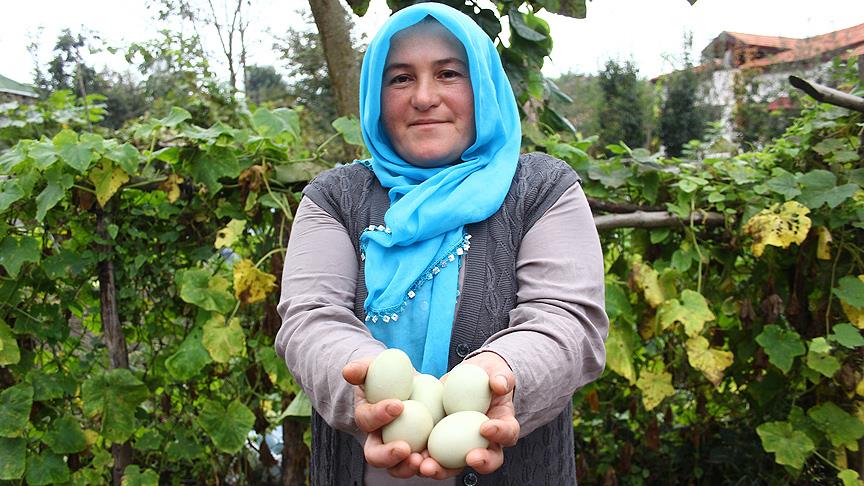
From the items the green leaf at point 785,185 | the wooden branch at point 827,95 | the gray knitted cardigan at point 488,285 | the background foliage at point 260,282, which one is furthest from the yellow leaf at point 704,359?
the gray knitted cardigan at point 488,285

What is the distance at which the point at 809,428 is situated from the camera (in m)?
2.19

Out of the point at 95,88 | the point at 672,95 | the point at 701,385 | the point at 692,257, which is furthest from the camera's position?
the point at 95,88

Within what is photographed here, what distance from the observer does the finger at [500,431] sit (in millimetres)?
875

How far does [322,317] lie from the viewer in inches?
42.7

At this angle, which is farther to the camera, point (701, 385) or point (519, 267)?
point (701, 385)

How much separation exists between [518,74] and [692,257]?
30.8 inches

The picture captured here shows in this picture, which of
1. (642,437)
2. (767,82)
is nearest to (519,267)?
(642,437)

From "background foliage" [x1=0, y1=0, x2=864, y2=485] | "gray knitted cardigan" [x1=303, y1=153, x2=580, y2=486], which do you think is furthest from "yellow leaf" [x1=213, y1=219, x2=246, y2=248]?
"gray knitted cardigan" [x1=303, y1=153, x2=580, y2=486]

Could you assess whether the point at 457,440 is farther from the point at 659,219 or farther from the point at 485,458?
the point at 659,219

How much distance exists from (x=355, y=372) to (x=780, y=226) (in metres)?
1.55

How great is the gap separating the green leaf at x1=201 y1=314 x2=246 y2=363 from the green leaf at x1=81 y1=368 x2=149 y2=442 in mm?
307

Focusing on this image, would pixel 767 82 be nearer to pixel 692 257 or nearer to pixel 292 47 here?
pixel 292 47

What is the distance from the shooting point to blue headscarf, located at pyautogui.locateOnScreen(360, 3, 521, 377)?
1.13 metres

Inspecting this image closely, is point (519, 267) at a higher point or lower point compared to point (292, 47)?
lower
